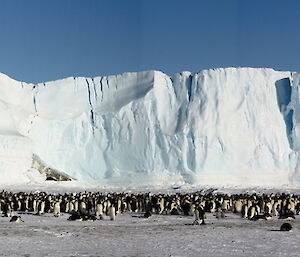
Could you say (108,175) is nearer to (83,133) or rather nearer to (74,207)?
(83,133)

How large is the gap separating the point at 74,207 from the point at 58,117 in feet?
96.7

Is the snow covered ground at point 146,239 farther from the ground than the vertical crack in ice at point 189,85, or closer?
closer

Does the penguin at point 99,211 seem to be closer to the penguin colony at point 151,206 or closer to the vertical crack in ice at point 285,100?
the penguin colony at point 151,206

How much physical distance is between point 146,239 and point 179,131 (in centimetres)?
3515

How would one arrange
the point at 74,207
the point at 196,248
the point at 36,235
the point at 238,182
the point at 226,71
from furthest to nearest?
the point at 226,71 → the point at 238,182 → the point at 74,207 → the point at 36,235 → the point at 196,248

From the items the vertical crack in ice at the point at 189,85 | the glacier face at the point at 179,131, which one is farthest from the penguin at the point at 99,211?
the vertical crack in ice at the point at 189,85

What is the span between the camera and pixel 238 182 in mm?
48594

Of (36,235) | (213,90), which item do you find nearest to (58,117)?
(213,90)

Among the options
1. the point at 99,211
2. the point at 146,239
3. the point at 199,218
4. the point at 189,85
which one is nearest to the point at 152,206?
the point at 99,211

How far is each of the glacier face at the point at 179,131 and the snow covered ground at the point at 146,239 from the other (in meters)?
29.4

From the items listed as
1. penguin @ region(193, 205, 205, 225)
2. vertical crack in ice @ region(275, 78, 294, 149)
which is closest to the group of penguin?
penguin @ region(193, 205, 205, 225)

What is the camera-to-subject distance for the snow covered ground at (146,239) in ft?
37.8

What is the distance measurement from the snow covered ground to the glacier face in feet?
96.5

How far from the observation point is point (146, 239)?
13.9 metres
